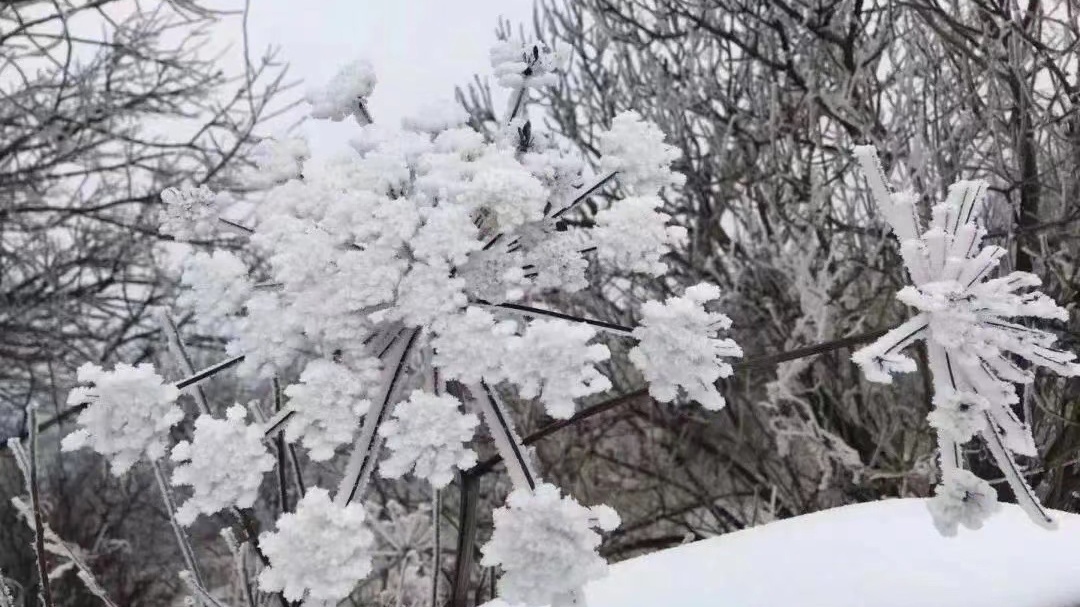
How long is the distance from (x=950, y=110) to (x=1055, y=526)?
8.26ft

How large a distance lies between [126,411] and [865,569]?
2.53 feet

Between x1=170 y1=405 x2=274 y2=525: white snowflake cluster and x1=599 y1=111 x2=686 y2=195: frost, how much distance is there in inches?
16.4

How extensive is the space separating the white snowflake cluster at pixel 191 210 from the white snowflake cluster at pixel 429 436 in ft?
1.31

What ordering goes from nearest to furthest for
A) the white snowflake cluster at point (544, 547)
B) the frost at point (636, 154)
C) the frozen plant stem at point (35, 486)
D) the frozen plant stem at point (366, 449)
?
the white snowflake cluster at point (544, 547) < the frozen plant stem at point (366, 449) < the frost at point (636, 154) < the frozen plant stem at point (35, 486)

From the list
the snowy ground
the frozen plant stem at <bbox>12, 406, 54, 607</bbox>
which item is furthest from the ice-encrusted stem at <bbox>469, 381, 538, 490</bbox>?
the frozen plant stem at <bbox>12, 406, 54, 607</bbox>

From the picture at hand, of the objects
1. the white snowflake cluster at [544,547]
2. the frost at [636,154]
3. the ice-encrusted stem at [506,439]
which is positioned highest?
the frost at [636,154]

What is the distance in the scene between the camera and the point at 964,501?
796mm

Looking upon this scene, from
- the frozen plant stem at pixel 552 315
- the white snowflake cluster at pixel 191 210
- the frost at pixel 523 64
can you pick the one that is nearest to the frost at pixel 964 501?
the frozen plant stem at pixel 552 315

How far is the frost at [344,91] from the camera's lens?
992mm

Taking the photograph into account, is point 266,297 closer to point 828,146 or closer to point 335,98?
point 335,98

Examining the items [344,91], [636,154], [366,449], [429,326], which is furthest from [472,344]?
[344,91]

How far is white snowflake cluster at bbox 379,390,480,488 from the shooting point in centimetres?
74

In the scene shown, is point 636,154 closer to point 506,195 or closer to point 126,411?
point 506,195

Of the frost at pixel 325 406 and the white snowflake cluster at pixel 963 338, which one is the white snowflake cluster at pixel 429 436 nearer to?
the frost at pixel 325 406
